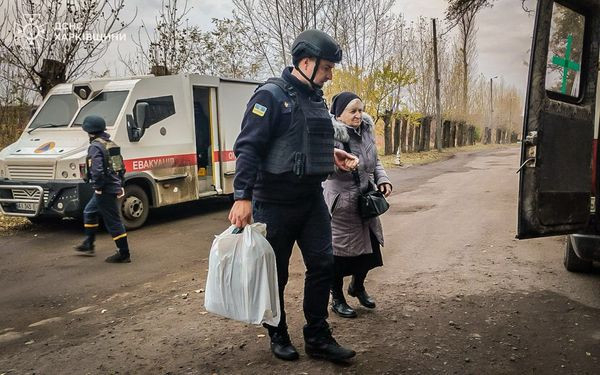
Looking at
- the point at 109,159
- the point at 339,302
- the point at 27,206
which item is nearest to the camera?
the point at 339,302

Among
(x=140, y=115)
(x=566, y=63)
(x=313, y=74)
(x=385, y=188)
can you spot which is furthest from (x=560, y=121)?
(x=140, y=115)

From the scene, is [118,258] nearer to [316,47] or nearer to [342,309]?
[342,309]

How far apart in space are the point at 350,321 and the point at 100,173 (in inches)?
147

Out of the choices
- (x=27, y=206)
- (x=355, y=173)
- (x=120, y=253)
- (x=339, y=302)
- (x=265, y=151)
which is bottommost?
(x=120, y=253)

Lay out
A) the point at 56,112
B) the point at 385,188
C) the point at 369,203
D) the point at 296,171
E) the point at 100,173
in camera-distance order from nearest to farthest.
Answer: the point at 296,171
the point at 369,203
the point at 385,188
the point at 100,173
the point at 56,112

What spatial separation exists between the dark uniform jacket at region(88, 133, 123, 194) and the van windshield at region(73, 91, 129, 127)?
2243 mm

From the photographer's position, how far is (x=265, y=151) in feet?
10.3

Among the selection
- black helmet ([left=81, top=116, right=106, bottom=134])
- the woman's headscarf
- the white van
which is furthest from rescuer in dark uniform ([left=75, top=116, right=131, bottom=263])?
the woman's headscarf

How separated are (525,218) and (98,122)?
5.06m

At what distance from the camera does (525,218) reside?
3.53 meters

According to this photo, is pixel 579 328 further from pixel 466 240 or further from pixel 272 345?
pixel 466 240

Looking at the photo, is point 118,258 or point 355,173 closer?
point 355,173

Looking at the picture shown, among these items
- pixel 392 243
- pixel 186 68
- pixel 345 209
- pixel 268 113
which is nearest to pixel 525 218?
pixel 345 209

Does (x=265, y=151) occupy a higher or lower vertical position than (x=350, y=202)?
higher
